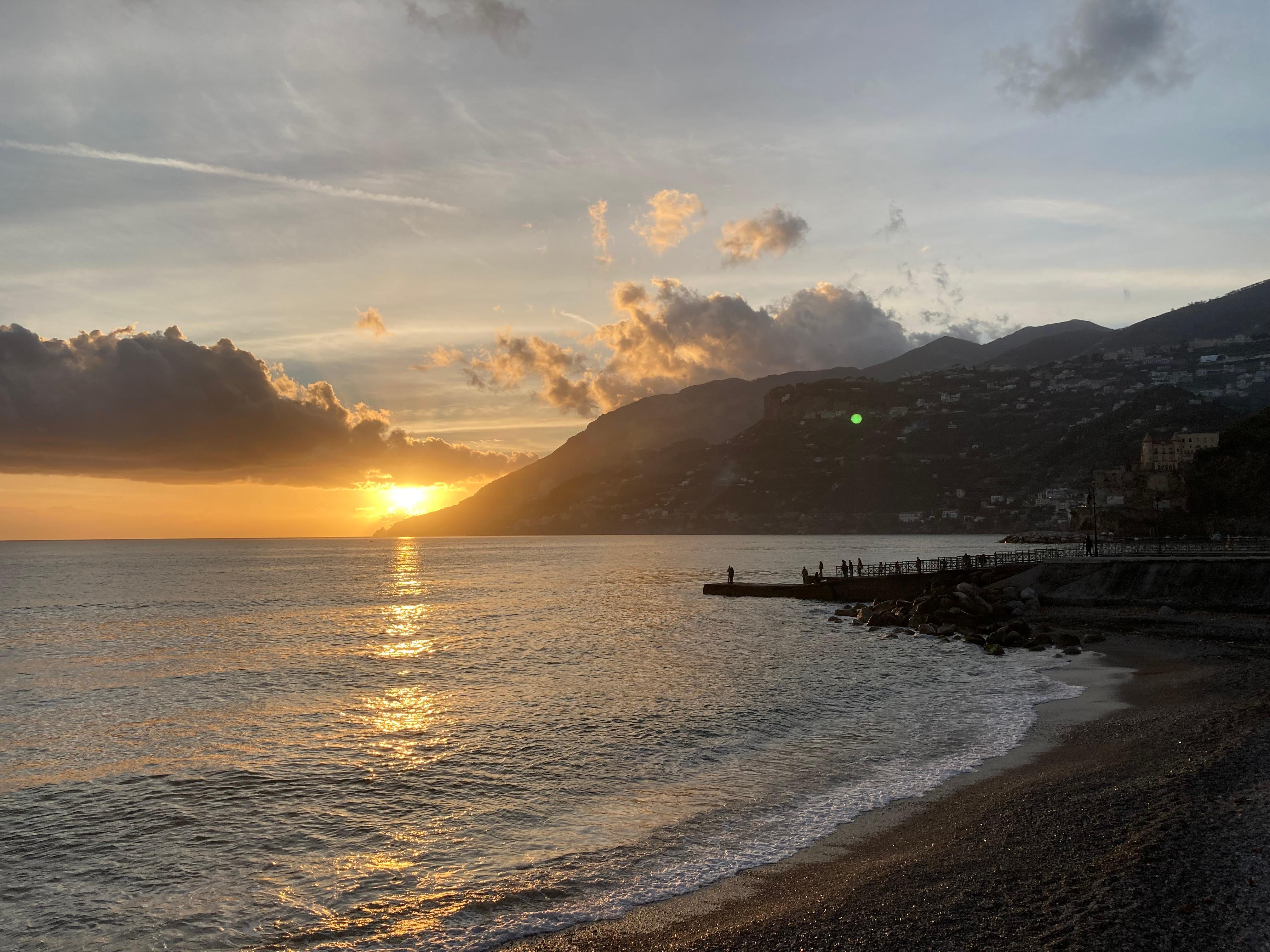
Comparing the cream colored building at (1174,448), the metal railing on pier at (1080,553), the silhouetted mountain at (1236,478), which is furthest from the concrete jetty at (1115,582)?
the cream colored building at (1174,448)

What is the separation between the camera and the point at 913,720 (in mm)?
24312

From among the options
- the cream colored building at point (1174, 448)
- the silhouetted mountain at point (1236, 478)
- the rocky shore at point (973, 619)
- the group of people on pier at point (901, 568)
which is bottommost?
the rocky shore at point (973, 619)

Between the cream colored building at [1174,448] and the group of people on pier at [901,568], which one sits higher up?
the cream colored building at [1174,448]

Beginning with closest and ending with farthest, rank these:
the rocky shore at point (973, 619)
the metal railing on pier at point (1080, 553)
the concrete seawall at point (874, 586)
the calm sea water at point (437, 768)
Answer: the calm sea water at point (437, 768) → the rocky shore at point (973, 619) → the concrete seawall at point (874, 586) → the metal railing on pier at point (1080, 553)

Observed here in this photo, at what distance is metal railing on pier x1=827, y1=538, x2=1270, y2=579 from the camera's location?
59094 millimetres

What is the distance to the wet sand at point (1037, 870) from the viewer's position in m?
9.77

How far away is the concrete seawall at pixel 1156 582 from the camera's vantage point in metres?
44.1

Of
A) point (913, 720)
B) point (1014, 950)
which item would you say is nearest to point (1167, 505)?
point (913, 720)

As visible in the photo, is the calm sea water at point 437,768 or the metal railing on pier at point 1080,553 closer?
the calm sea water at point 437,768

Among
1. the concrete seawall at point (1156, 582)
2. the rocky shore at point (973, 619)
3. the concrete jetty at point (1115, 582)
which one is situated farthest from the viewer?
the concrete jetty at point (1115, 582)

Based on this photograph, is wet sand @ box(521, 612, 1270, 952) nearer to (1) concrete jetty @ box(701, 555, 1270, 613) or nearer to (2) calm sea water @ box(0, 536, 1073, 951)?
(2) calm sea water @ box(0, 536, 1073, 951)

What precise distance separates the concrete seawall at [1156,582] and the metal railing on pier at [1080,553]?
9.82 feet

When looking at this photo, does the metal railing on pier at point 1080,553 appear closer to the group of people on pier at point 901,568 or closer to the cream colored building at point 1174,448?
the group of people on pier at point 901,568

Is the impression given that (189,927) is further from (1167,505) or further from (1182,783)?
(1167,505)
